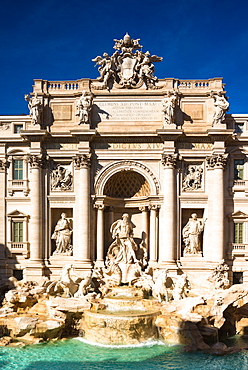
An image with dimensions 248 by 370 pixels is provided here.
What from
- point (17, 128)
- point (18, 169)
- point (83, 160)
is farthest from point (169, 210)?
point (17, 128)

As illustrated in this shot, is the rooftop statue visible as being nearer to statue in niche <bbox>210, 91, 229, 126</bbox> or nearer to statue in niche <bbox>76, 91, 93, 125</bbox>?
statue in niche <bbox>76, 91, 93, 125</bbox>

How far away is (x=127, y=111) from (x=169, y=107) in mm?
2761

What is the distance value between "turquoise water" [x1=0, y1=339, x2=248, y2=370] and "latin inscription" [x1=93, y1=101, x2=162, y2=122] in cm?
1340

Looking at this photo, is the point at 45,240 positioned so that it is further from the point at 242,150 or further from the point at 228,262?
the point at 242,150

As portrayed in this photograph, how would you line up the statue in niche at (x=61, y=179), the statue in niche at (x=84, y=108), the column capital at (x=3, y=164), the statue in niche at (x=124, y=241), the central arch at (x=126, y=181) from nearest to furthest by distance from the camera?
the statue in niche at (x=124, y=241), the statue in niche at (x=84, y=108), the central arch at (x=126, y=181), the statue in niche at (x=61, y=179), the column capital at (x=3, y=164)

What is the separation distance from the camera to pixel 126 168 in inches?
915

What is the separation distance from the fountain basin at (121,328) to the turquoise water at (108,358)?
581mm

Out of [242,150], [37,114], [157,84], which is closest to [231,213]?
[242,150]

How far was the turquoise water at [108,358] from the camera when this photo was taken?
14838 millimetres

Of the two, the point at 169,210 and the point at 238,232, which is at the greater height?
the point at 169,210

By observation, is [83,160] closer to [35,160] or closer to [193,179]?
[35,160]

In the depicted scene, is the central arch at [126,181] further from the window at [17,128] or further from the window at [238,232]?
the window at [17,128]

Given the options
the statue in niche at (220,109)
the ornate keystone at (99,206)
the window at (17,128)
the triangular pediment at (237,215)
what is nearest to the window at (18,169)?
the window at (17,128)

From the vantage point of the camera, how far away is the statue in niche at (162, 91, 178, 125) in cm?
2256
